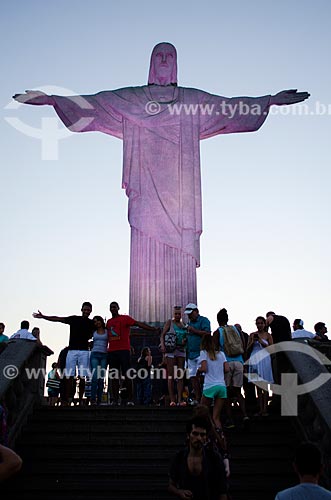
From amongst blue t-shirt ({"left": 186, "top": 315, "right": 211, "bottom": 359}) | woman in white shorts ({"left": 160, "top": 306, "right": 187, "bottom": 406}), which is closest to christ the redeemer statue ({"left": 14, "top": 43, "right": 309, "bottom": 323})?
woman in white shorts ({"left": 160, "top": 306, "right": 187, "bottom": 406})

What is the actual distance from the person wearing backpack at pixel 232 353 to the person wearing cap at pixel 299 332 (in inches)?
90.4

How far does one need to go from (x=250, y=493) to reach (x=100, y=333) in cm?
443

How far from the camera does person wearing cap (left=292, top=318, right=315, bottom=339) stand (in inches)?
481

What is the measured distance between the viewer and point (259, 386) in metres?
10.3

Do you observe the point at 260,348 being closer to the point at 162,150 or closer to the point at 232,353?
the point at 232,353

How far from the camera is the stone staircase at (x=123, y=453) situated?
791 centimetres

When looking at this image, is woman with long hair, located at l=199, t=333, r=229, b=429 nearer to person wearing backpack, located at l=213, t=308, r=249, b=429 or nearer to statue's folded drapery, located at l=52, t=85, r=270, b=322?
person wearing backpack, located at l=213, t=308, r=249, b=429

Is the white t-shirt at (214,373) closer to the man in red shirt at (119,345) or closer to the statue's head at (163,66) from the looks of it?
the man in red shirt at (119,345)

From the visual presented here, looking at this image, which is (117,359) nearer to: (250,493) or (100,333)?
(100,333)

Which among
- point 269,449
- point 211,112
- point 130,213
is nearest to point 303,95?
point 211,112

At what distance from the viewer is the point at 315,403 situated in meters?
8.26

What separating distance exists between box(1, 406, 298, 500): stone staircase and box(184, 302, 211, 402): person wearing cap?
26.3 inches

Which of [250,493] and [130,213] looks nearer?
[250,493]

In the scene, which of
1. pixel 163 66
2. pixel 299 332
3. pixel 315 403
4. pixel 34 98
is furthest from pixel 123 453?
pixel 163 66
